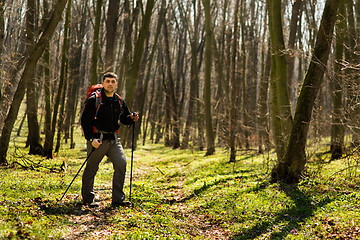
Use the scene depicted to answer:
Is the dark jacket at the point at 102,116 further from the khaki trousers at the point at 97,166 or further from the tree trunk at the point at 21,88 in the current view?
the tree trunk at the point at 21,88

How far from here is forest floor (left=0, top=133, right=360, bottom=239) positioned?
543 cm

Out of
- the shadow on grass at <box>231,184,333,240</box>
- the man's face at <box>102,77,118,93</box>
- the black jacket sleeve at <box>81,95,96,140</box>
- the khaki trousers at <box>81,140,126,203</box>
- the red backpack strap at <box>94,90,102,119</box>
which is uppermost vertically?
the man's face at <box>102,77,118,93</box>

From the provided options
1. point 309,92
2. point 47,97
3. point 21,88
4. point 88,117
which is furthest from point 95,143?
A: point 47,97

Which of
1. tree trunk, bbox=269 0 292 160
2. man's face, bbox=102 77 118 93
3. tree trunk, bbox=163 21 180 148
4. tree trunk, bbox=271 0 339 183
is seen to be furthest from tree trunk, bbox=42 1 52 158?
tree trunk, bbox=163 21 180 148

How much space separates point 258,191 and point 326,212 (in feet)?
8.03

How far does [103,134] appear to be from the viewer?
6.72 m

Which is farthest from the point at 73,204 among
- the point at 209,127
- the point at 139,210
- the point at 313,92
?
the point at 209,127

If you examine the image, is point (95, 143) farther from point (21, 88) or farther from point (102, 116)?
point (21, 88)

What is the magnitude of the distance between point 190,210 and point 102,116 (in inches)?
135

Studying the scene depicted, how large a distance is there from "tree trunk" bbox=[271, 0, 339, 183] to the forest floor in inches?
29.4

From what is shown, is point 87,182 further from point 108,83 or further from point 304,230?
point 304,230

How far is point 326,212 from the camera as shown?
6.71m


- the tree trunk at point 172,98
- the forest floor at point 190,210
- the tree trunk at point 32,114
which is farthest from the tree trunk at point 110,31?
the tree trunk at point 172,98

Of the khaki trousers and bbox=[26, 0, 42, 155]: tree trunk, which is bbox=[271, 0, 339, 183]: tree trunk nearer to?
the khaki trousers
